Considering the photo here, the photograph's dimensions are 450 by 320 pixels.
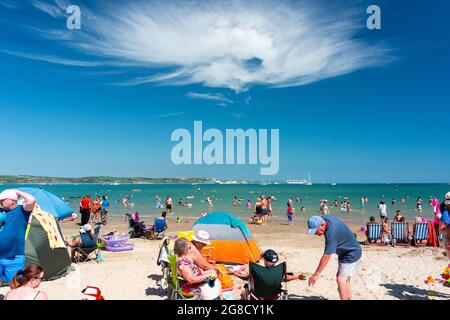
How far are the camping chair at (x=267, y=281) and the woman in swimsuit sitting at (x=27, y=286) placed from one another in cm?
275

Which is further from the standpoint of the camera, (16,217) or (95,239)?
(95,239)

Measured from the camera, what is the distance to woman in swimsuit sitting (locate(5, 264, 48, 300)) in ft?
12.0

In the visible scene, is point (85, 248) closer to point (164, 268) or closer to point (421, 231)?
point (164, 268)

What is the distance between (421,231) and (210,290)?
32.1 feet

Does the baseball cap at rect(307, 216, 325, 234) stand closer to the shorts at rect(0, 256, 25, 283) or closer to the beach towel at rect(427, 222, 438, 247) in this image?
the shorts at rect(0, 256, 25, 283)

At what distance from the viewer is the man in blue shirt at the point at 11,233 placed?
4297mm

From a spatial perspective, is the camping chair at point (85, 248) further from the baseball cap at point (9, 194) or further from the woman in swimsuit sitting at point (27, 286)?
the woman in swimsuit sitting at point (27, 286)

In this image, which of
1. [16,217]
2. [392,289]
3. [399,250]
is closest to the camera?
[16,217]

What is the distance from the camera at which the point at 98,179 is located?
650 ft
